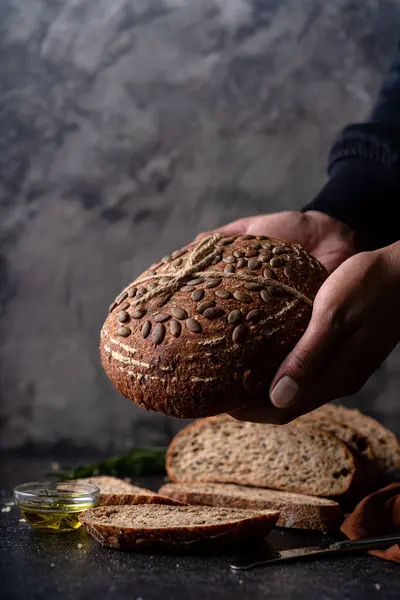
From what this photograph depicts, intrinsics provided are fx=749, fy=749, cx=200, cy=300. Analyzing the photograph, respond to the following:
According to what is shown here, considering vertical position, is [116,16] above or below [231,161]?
above

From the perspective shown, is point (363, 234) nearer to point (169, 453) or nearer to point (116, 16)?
point (169, 453)

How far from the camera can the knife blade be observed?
244 cm

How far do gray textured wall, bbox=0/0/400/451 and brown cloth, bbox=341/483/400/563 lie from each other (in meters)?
2.46

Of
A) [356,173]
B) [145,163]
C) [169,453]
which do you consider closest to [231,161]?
[145,163]

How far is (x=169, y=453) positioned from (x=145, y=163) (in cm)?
241

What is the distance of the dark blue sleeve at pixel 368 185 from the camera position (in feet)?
11.7

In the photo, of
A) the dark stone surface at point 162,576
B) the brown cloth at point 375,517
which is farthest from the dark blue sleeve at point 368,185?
the dark stone surface at point 162,576

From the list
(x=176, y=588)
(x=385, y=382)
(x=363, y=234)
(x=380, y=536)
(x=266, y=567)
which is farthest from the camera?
(x=385, y=382)

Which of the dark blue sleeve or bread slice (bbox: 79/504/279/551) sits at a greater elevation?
the dark blue sleeve

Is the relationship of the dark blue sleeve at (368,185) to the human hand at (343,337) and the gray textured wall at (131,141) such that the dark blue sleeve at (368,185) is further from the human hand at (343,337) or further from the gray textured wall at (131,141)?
the gray textured wall at (131,141)

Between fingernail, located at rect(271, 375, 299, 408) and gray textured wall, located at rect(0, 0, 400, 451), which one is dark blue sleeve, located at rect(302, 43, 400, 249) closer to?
fingernail, located at rect(271, 375, 299, 408)

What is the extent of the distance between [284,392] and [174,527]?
62cm

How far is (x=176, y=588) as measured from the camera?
2229 millimetres

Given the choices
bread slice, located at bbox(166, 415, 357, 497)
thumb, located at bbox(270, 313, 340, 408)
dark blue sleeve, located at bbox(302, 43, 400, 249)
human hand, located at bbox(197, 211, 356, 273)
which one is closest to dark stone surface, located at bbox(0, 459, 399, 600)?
thumb, located at bbox(270, 313, 340, 408)
